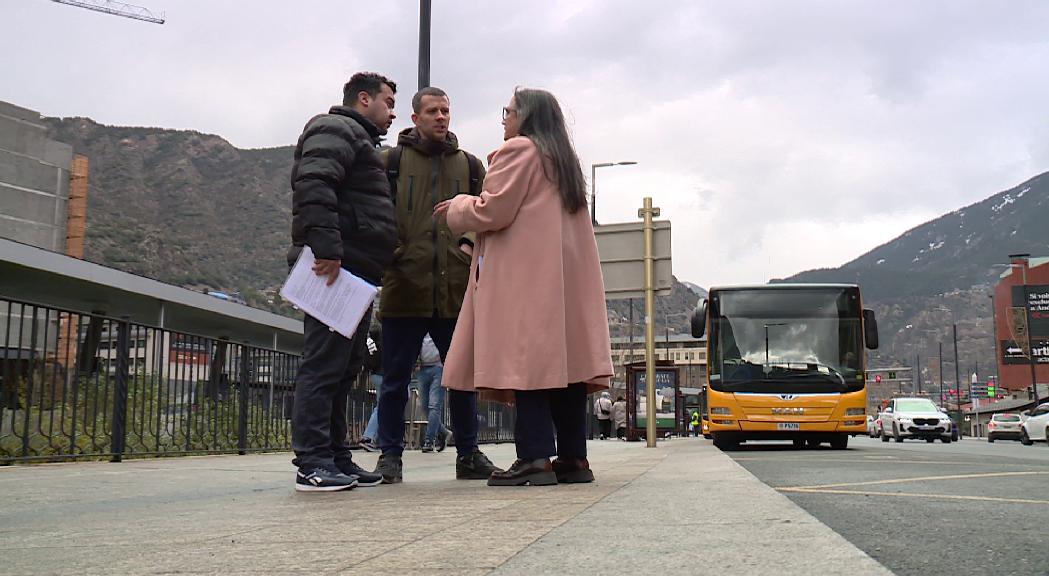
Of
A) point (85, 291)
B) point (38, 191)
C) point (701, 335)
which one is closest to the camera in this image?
point (701, 335)

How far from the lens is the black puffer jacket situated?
4742 millimetres

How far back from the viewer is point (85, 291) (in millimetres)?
43344

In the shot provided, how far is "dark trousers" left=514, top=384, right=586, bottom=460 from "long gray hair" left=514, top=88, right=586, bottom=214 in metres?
0.97

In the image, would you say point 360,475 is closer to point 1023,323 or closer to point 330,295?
point 330,295

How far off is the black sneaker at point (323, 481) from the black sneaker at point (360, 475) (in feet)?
1.45

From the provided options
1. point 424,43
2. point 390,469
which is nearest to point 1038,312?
point 424,43

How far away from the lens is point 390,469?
5.61m

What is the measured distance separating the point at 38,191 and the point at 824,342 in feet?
226

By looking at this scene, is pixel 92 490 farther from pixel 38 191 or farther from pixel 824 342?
pixel 38 191

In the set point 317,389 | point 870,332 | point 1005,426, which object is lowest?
point 1005,426

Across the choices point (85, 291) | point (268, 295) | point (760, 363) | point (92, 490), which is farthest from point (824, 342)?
point (268, 295)

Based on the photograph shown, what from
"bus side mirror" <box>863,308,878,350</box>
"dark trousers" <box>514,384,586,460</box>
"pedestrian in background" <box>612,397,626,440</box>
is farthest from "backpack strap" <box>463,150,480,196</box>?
"pedestrian in background" <box>612,397,626,440</box>

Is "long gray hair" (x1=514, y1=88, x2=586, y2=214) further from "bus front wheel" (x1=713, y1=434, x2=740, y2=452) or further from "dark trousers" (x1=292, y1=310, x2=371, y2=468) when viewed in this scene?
"bus front wheel" (x1=713, y1=434, x2=740, y2=452)

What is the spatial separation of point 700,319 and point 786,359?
154 centimetres
